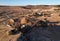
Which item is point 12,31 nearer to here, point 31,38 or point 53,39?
point 31,38

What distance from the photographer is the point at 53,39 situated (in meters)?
5.31

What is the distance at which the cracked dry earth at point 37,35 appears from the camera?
5.24 m

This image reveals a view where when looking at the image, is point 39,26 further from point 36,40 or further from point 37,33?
point 36,40

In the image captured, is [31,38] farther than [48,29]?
No

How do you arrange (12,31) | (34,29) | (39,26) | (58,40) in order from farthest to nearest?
(39,26) → (34,29) → (12,31) → (58,40)

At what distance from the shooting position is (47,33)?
19.9ft

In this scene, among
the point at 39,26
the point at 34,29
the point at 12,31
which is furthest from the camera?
the point at 39,26

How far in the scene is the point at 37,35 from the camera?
19.2 ft

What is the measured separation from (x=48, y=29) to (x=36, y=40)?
4.90 feet

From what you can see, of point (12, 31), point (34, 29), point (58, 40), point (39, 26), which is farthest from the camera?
point (39, 26)

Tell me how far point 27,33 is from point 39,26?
119 centimetres

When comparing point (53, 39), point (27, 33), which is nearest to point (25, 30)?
point (27, 33)

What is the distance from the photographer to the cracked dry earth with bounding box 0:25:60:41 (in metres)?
5.24

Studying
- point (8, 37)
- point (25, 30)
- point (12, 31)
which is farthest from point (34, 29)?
point (8, 37)
